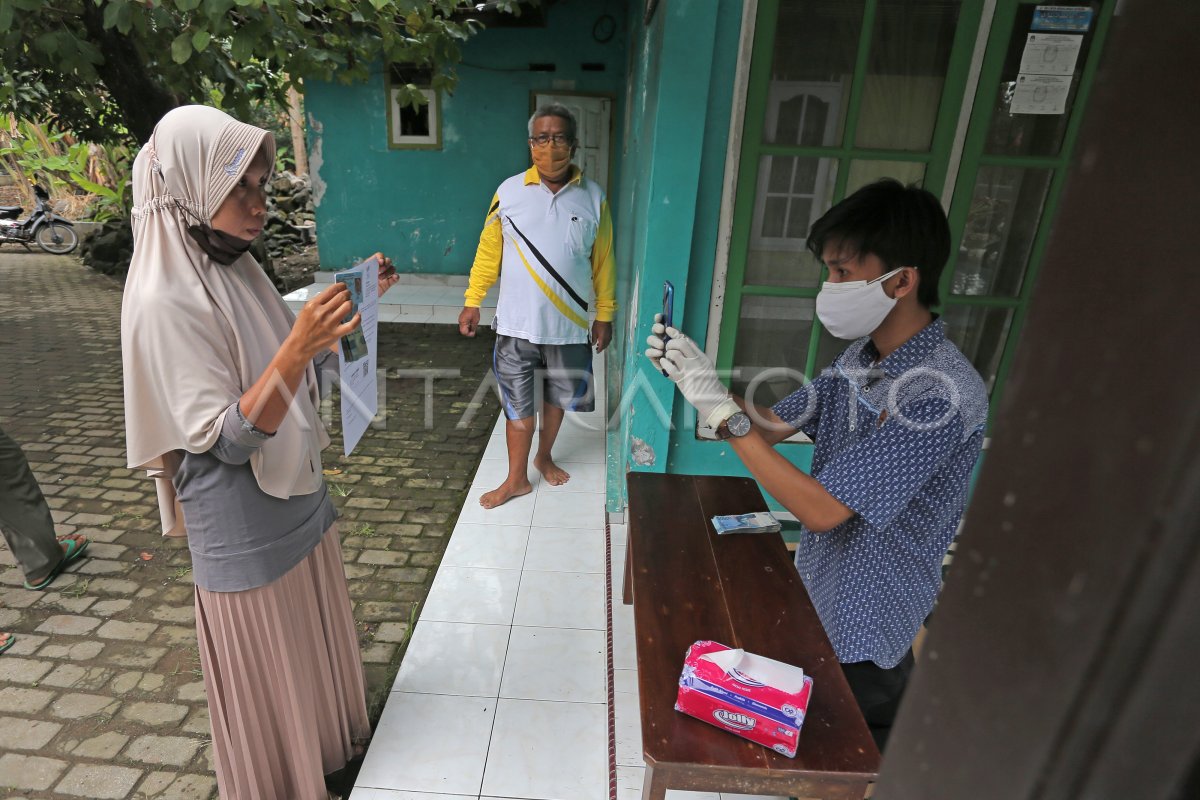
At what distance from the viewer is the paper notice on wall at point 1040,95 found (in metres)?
2.45

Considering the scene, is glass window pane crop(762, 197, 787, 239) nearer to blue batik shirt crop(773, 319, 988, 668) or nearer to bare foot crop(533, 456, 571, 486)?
blue batik shirt crop(773, 319, 988, 668)

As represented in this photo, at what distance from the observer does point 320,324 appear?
4.65ft

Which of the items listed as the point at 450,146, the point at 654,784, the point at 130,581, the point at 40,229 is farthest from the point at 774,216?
the point at 40,229

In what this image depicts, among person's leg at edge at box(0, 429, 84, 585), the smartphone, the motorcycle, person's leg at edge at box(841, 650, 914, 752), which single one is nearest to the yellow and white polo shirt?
the smartphone

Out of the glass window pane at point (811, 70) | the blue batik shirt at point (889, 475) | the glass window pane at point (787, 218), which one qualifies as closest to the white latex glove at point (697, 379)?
the blue batik shirt at point (889, 475)

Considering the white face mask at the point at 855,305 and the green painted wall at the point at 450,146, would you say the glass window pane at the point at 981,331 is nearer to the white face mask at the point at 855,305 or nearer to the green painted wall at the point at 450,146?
the white face mask at the point at 855,305

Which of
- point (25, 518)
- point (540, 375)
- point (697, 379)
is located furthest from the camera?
point (540, 375)

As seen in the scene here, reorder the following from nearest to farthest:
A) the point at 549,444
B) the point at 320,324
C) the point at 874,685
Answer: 1. the point at 320,324
2. the point at 874,685
3. the point at 549,444

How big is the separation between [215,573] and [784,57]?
8.38 ft

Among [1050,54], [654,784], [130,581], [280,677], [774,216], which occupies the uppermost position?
[1050,54]

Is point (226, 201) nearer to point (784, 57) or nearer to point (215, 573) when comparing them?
point (215, 573)

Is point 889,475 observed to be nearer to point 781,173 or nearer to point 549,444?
point 781,173

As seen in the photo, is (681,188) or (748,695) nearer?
(748,695)

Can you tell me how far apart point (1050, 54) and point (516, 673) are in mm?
3083
